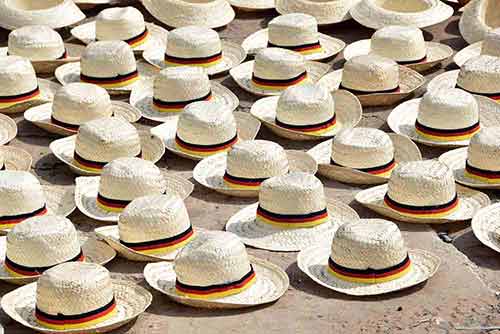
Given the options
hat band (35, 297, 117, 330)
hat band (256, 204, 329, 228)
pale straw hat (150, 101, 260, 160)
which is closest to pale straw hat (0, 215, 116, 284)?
hat band (35, 297, 117, 330)

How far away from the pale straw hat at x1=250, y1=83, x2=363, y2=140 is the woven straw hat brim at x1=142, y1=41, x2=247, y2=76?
1.16 meters

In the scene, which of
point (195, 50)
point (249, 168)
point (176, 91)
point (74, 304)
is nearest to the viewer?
point (74, 304)

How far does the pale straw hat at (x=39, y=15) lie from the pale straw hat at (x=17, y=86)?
4.81 feet

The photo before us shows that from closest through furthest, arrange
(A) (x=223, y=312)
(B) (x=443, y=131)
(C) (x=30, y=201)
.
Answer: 1. (A) (x=223, y=312)
2. (C) (x=30, y=201)
3. (B) (x=443, y=131)

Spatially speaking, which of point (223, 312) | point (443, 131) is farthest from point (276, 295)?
point (443, 131)

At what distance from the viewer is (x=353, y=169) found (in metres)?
10.2

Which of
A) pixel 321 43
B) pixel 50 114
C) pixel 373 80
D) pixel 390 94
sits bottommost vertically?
pixel 321 43

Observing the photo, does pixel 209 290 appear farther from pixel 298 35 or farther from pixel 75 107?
pixel 298 35

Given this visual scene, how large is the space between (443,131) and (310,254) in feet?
6.77

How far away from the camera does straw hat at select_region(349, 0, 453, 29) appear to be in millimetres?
13031

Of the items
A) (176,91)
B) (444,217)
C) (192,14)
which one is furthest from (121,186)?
(192,14)

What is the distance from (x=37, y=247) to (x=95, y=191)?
130 cm

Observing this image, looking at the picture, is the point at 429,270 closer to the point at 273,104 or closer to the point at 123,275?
the point at 123,275

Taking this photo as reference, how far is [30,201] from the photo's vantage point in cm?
955
